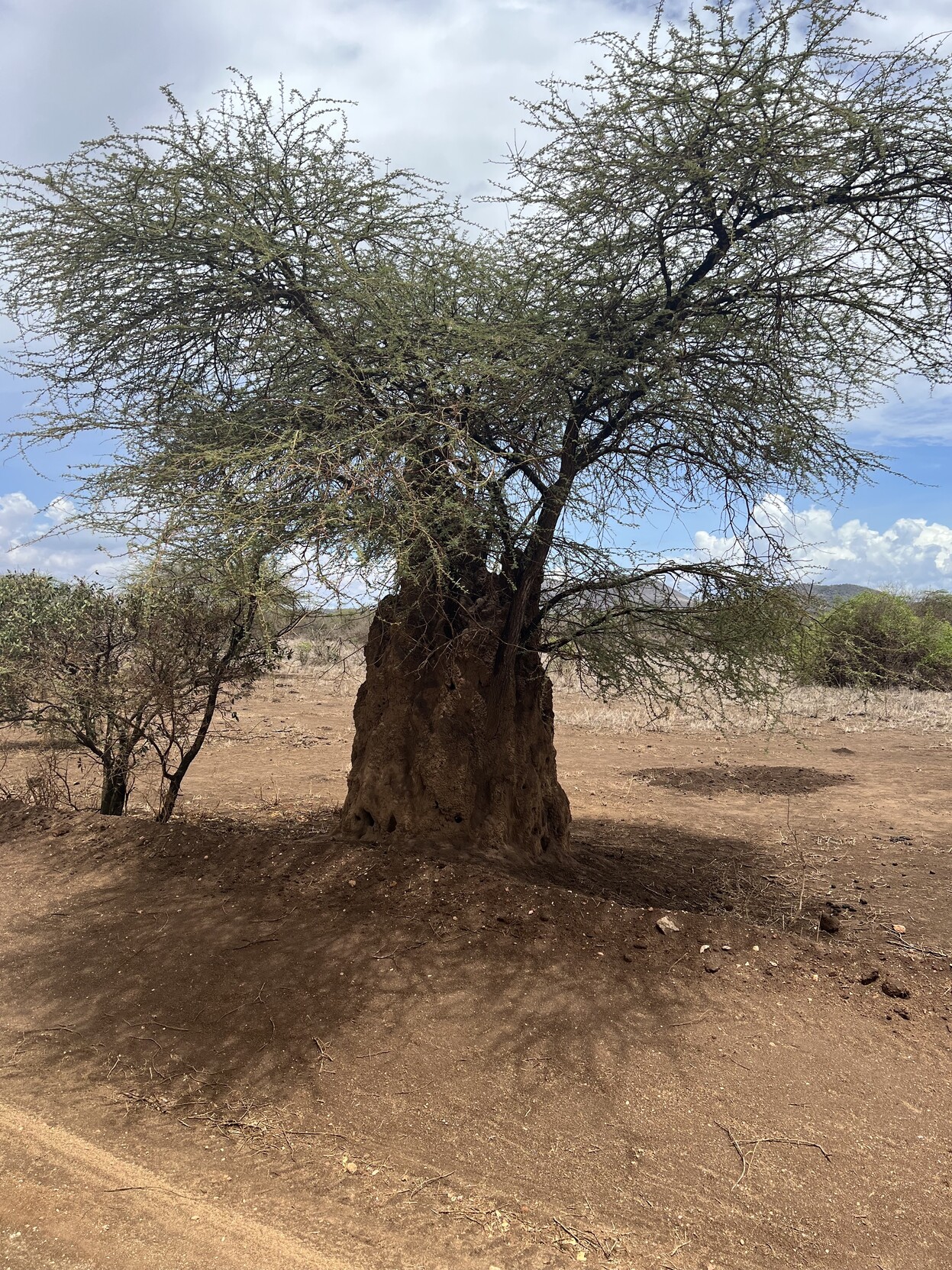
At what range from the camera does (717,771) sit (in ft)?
46.9

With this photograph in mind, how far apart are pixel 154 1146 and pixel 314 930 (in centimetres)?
192

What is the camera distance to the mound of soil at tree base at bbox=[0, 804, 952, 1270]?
3479mm

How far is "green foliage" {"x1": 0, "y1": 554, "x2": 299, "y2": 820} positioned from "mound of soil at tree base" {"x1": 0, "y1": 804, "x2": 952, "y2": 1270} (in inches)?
74.5

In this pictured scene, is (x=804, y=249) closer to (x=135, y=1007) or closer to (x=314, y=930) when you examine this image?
(x=314, y=930)

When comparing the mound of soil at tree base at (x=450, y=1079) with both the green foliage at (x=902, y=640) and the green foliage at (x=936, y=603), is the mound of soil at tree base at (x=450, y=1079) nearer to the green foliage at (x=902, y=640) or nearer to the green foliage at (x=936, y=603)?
the green foliage at (x=902, y=640)

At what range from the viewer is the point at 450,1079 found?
14.9ft

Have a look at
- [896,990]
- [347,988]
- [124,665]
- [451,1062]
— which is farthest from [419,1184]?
[124,665]

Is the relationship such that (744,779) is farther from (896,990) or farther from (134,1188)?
(134,1188)

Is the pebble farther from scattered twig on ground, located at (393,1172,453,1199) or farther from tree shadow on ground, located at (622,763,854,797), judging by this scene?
tree shadow on ground, located at (622,763,854,797)

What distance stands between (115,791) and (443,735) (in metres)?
4.19

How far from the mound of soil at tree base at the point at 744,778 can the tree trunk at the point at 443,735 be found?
6214mm

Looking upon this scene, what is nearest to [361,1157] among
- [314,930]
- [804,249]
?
[314,930]

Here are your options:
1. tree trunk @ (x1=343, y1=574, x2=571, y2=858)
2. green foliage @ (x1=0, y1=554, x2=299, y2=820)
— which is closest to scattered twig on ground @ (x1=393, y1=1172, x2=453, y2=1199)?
tree trunk @ (x1=343, y1=574, x2=571, y2=858)

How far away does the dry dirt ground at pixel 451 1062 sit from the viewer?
11.4 feet
